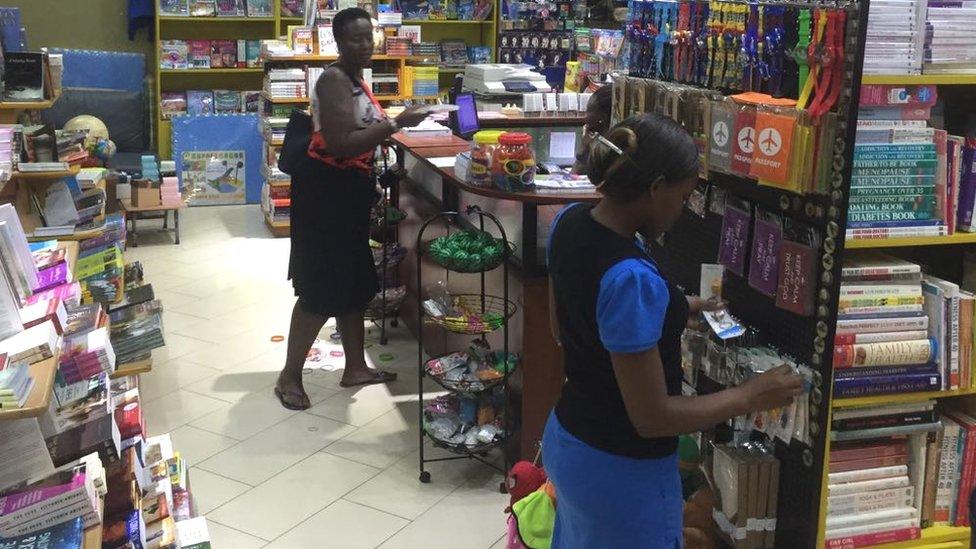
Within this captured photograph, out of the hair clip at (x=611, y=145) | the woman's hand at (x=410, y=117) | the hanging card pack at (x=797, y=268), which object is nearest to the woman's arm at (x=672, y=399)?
the hair clip at (x=611, y=145)

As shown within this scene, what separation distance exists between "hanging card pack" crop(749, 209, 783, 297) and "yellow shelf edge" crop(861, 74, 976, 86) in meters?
0.41

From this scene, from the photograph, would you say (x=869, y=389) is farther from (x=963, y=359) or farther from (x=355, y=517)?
(x=355, y=517)

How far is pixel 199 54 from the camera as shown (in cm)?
875

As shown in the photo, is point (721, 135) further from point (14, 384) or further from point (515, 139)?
point (14, 384)

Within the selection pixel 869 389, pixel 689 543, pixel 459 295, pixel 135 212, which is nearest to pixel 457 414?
pixel 459 295

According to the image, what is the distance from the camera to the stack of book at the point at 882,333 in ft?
8.89

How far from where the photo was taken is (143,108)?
883 centimetres

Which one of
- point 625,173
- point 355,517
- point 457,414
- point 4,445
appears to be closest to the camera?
point 625,173

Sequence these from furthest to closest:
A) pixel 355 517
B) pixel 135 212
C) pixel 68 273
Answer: pixel 135 212 → pixel 355 517 → pixel 68 273

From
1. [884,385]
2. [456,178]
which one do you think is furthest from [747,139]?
[456,178]

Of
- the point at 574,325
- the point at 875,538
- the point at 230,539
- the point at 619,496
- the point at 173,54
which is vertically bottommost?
the point at 230,539

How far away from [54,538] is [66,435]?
451 mm

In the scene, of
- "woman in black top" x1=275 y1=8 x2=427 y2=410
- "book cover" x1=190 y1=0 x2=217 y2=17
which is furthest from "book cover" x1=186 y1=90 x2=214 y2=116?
"woman in black top" x1=275 y1=8 x2=427 y2=410

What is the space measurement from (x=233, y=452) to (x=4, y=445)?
6.35 ft
